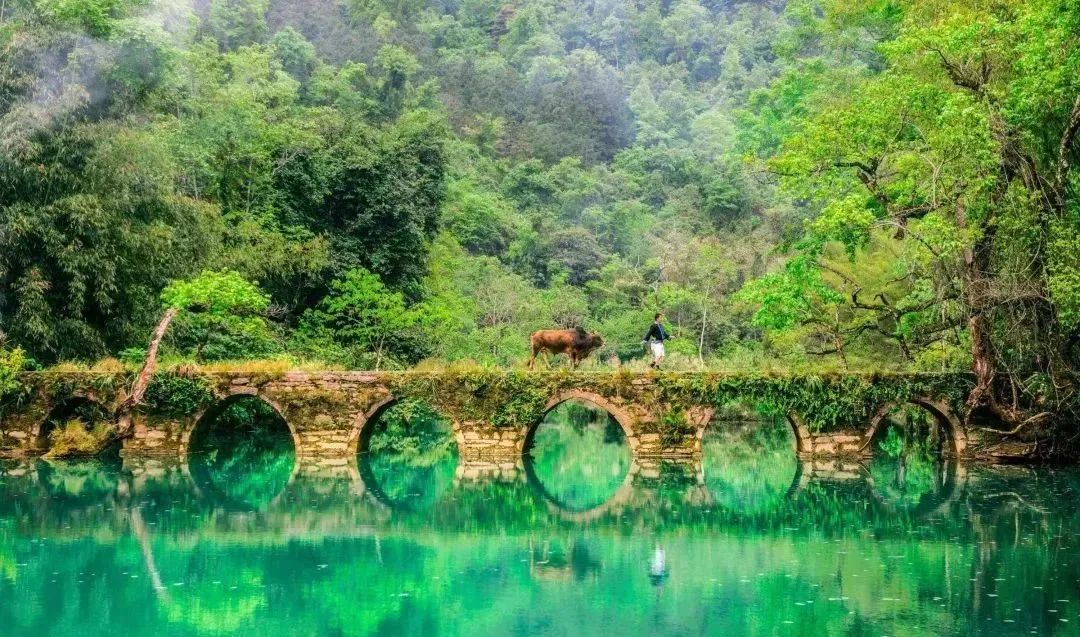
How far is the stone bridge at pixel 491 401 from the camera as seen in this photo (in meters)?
25.2

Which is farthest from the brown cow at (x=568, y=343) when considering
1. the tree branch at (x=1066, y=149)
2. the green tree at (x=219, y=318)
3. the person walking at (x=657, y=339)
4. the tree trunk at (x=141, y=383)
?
the tree branch at (x=1066, y=149)

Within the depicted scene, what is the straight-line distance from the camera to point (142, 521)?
60.3 feet

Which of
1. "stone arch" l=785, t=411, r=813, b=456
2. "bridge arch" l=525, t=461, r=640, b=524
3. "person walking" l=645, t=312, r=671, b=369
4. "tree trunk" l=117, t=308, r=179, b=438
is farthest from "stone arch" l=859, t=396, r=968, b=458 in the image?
"tree trunk" l=117, t=308, r=179, b=438

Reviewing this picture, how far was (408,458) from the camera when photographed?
96.2 feet

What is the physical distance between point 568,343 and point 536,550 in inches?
378

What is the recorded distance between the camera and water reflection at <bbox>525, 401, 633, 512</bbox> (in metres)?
23.2

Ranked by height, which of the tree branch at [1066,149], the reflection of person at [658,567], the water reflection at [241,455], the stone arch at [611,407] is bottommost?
the reflection of person at [658,567]

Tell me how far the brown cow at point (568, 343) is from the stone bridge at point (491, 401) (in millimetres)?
831

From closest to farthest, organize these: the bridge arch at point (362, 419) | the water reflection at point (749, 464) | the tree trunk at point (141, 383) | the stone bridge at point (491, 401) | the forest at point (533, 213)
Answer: the forest at point (533, 213) → the water reflection at point (749, 464) → the tree trunk at point (141, 383) → the stone bridge at point (491, 401) → the bridge arch at point (362, 419)

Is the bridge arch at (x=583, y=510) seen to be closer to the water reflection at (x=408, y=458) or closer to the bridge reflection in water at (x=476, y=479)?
the bridge reflection in water at (x=476, y=479)

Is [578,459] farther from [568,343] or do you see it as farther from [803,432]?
[803,432]

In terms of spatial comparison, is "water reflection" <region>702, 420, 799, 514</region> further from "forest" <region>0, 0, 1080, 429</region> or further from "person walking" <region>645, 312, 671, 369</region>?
"person walking" <region>645, 312, 671, 369</region>

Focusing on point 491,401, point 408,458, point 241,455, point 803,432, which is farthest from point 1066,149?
point 241,455

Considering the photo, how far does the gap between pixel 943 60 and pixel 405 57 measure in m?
39.1
